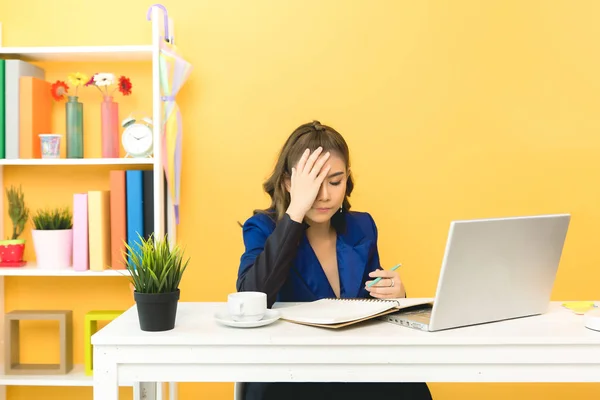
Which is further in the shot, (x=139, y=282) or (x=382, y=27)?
(x=382, y=27)

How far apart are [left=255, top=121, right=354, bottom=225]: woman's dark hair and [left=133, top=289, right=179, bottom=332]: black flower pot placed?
703 millimetres

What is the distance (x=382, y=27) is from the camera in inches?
111

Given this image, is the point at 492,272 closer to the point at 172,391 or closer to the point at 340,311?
the point at 340,311

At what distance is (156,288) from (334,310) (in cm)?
41

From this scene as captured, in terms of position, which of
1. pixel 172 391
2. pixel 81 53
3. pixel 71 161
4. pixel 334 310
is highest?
pixel 81 53

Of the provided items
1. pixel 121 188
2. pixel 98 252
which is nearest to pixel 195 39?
pixel 121 188

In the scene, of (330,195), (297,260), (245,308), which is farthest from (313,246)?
(245,308)

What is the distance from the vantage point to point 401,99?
112 inches

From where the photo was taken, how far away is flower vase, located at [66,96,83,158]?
2711 millimetres

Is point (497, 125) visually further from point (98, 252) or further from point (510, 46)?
point (98, 252)

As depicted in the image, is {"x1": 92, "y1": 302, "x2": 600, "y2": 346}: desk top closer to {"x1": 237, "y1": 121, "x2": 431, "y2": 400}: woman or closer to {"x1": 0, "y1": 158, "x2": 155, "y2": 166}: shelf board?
{"x1": 237, "y1": 121, "x2": 431, "y2": 400}: woman

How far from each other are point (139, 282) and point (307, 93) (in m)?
1.59

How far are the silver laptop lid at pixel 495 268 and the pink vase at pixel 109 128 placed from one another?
173cm

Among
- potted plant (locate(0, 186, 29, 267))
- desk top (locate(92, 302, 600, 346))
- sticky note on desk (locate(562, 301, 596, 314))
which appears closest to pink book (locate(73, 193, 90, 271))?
potted plant (locate(0, 186, 29, 267))
